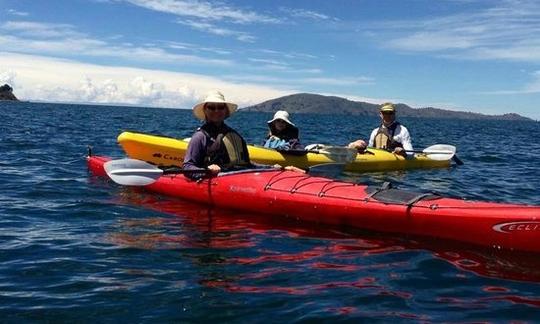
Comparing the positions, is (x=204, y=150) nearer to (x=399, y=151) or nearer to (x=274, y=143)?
(x=274, y=143)

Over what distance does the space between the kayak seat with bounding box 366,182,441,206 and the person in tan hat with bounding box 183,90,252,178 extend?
2203mm

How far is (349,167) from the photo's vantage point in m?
12.7

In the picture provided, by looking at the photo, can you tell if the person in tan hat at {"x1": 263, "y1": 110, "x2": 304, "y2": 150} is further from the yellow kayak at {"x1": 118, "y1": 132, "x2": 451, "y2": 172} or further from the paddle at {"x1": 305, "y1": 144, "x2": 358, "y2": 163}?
the paddle at {"x1": 305, "y1": 144, "x2": 358, "y2": 163}

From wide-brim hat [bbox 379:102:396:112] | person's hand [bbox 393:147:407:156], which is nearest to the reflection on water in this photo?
wide-brim hat [bbox 379:102:396:112]

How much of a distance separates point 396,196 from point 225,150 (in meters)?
2.68

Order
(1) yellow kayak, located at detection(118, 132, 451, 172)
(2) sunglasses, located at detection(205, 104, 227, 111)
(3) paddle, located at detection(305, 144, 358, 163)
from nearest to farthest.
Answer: (2) sunglasses, located at detection(205, 104, 227, 111), (1) yellow kayak, located at detection(118, 132, 451, 172), (3) paddle, located at detection(305, 144, 358, 163)

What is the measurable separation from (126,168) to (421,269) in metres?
4.49

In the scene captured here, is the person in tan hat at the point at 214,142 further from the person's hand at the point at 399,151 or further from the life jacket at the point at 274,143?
the person's hand at the point at 399,151

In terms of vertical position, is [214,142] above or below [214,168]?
above

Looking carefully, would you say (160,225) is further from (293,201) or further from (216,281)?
(216,281)

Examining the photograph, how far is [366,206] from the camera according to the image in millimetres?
6559

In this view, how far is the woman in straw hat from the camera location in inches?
308

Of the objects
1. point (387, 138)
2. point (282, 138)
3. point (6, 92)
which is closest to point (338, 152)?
point (282, 138)

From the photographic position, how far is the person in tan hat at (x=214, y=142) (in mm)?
7816
